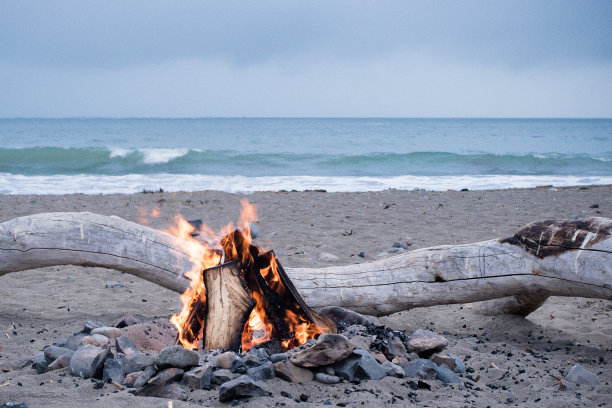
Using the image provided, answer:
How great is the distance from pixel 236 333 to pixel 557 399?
196 cm

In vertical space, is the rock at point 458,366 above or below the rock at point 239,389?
below

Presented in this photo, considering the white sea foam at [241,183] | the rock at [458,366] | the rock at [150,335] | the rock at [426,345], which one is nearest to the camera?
the rock at [458,366]

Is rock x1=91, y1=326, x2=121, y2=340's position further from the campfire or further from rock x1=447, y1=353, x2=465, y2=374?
rock x1=447, y1=353, x2=465, y2=374

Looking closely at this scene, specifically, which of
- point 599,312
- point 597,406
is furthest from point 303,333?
A: point 599,312

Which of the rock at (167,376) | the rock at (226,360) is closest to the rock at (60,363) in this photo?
the rock at (167,376)

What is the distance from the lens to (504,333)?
4.15 metres

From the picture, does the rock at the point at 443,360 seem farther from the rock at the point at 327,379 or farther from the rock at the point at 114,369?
the rock at the point at 114,369

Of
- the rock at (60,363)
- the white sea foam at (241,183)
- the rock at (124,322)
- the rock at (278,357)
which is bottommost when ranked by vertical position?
the rock at (124,322)

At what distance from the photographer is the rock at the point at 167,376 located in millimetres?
2770

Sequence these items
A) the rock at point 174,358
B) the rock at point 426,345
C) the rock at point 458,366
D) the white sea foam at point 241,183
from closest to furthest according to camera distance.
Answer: the rock at point 174,358, the rock at point 458,366, the rock at point 426,345, the white sea foam at point 241,183

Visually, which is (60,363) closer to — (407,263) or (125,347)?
(125,347)

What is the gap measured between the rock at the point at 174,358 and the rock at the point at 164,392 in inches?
5.8

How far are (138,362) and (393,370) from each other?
1.52m

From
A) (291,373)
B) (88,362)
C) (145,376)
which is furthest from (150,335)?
(291,373)
